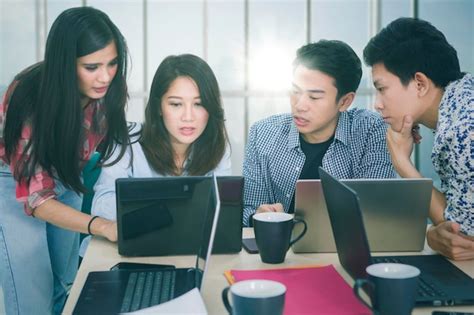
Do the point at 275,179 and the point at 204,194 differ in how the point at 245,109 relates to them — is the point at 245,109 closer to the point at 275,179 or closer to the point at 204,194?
the point at 275,179

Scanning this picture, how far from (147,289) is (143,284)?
4 cm

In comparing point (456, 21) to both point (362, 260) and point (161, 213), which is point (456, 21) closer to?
point (161, 213)

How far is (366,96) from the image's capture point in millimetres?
4379

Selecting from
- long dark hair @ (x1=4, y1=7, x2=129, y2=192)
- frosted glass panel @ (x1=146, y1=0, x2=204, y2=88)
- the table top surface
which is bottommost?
the table top surface

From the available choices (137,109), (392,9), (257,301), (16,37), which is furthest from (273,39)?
(257,301)

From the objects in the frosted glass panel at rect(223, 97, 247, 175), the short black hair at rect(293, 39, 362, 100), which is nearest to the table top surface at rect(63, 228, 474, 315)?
the short black hair at rect(293, 39, 362, 100)

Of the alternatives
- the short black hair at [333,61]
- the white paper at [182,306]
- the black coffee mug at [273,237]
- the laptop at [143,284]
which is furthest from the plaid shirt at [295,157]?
the white paper at [182,306]

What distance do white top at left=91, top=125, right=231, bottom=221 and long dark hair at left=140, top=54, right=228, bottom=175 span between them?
0.08ft

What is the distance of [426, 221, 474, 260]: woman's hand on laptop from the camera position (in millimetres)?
1502

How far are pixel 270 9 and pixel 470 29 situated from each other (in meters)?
1.48

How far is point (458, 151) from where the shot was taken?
1.62 metres

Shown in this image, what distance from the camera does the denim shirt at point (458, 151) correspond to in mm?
1619

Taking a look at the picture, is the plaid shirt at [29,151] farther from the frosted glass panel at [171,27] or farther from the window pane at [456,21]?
the window pane at [456,21]

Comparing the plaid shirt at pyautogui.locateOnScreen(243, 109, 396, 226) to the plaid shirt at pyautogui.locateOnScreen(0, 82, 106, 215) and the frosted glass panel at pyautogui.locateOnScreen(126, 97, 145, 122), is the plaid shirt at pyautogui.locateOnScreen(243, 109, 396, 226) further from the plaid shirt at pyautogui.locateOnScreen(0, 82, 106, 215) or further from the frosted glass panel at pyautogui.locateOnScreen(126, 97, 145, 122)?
the frosted glass panel at pyautogui.locateOnScreen(126, 97, 145, 122)
